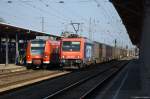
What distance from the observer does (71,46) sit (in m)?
41.8

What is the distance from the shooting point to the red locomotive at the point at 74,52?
4103cm

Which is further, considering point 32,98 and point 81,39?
point 81,39

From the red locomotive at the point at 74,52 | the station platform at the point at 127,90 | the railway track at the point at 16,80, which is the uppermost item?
the red locomotive at the point at 74,52

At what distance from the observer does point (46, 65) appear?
44.2 metres

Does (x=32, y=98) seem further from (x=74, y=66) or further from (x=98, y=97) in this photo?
(x=74, y=66)

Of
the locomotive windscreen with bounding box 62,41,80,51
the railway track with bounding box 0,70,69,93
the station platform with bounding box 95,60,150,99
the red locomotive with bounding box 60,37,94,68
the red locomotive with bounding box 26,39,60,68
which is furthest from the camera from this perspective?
the red locomotive with bounding box 26,39,60,68

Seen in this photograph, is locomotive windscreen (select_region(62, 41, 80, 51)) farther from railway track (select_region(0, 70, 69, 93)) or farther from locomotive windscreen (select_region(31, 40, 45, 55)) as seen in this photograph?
railway track (select_region(0, 70, 69, 93))

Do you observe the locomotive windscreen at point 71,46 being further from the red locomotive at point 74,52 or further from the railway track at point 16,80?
the railway track at point 16,80

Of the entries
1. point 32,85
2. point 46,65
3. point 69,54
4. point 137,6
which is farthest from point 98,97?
point 46,65

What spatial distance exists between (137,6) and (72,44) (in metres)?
7.54

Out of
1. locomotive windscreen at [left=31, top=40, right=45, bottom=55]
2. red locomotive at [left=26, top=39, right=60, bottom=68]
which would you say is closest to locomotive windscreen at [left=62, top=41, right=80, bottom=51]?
red locomotive at [left=26, top=39, right=60, bottom=68]

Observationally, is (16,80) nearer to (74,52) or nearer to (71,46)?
(74,52)

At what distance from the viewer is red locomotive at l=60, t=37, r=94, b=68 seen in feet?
135

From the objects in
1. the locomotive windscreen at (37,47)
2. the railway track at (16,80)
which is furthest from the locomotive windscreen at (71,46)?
the railway track at (16,80)
